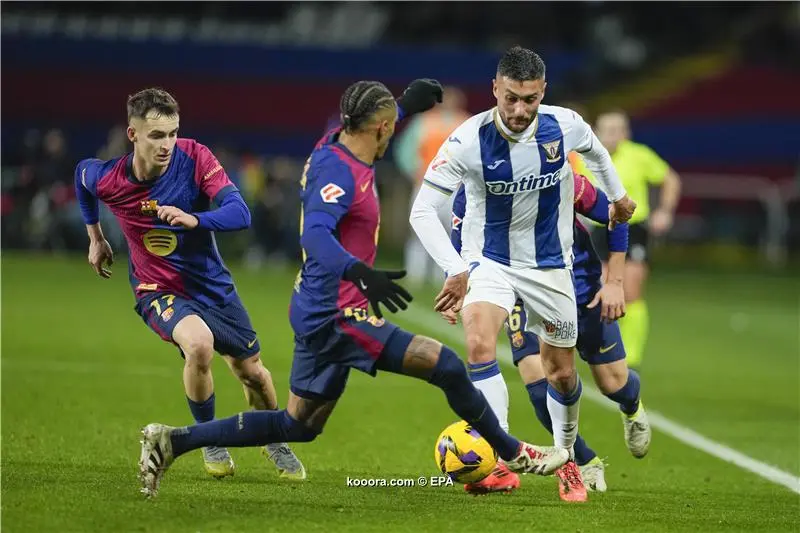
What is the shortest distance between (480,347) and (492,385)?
0.22 m

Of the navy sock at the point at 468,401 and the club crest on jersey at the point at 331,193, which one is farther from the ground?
the club crest on jersey at the point at 331,193

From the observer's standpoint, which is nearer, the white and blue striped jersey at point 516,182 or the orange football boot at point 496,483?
the white and blue striped jersey at point 516,182

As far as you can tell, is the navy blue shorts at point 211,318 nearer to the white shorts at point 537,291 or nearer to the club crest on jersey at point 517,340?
the white shorts at point 537,291

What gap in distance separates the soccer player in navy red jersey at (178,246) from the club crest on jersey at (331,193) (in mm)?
993

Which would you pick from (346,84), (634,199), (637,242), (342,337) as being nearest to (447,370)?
(342,337)

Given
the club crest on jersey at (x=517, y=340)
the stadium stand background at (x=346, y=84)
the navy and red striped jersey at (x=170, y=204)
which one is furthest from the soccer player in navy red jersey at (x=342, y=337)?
the stadium stand background at (x=346, y=84)

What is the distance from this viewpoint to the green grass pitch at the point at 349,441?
7020 mm

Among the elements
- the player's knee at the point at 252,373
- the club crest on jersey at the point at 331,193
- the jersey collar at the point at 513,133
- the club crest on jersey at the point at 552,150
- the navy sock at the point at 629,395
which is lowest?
the navy sock at the point at 629,395

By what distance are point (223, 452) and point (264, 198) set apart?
60.4 ft

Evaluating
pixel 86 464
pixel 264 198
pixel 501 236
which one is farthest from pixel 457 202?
pixel 264 198

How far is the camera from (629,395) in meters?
8.73

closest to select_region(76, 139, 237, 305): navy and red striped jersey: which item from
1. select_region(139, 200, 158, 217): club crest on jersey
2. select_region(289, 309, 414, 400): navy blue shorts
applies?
select_region(139, 200, 158, 217): club crest on jersey

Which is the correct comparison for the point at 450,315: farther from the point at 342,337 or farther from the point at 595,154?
the point at 595,154

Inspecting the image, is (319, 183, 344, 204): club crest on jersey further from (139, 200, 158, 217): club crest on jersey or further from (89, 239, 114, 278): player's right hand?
(89, 239, 114, 278): player's right hand
